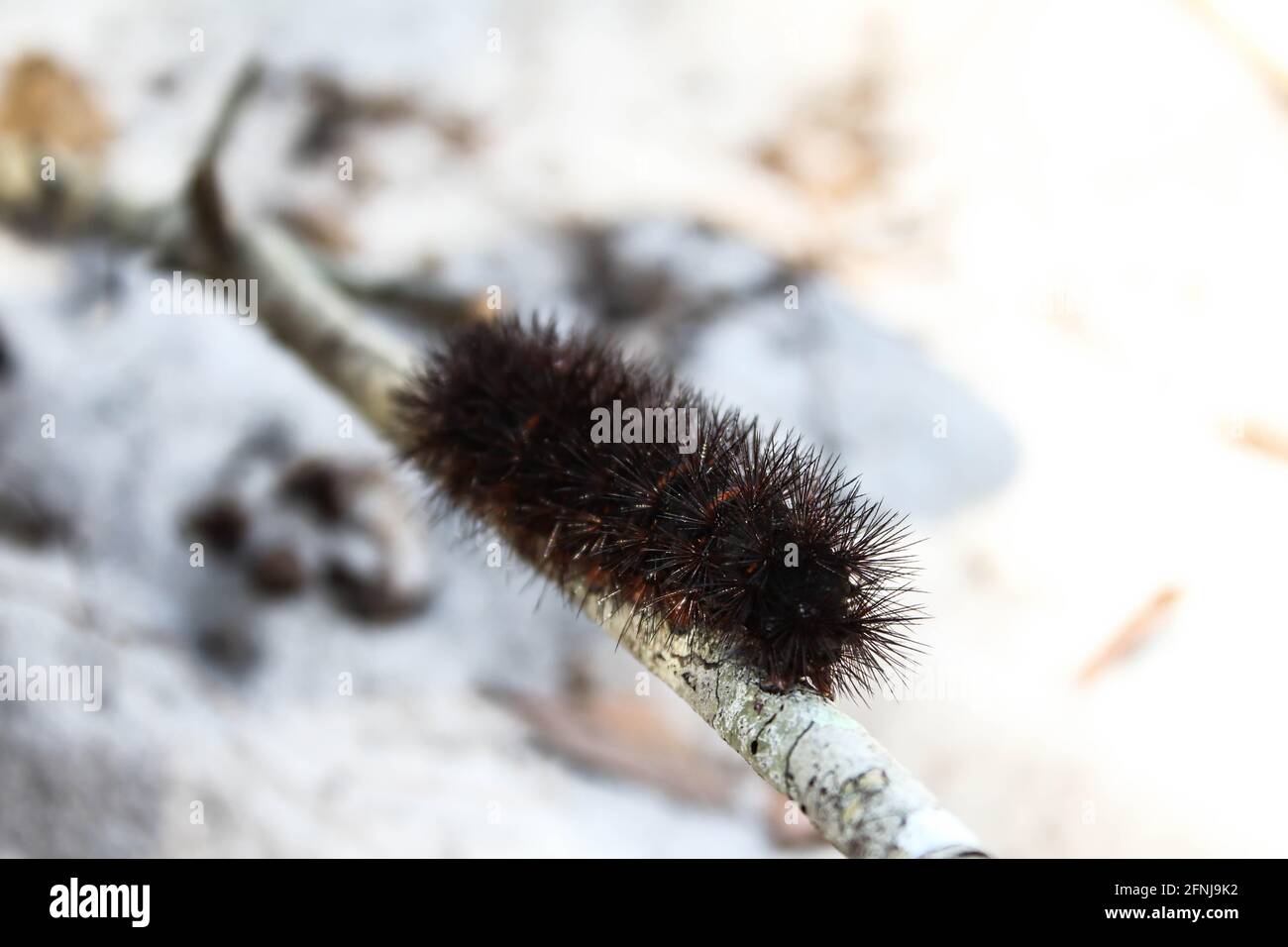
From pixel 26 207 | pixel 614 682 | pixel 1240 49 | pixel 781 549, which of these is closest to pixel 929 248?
pixel 1240 49

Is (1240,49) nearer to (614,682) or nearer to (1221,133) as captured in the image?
(1221,133)

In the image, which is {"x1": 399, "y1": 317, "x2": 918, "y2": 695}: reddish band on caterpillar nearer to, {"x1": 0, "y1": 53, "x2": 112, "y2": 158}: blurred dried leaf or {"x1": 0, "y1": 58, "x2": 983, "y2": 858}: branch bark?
{"x1": 0, "y1": 58, "x2": 983, "y2": 858}: branch bark

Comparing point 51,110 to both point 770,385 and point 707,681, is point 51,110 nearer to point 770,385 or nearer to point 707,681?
point 770,385

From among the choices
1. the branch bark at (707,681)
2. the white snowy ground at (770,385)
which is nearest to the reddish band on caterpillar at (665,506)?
the branch bark at (707,681)

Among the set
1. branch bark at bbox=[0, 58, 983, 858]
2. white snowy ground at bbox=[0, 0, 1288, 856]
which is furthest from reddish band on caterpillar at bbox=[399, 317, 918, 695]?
white snowy ground at bbox=[0, 0, 1288, 856]

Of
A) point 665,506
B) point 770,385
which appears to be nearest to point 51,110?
point 770,385
